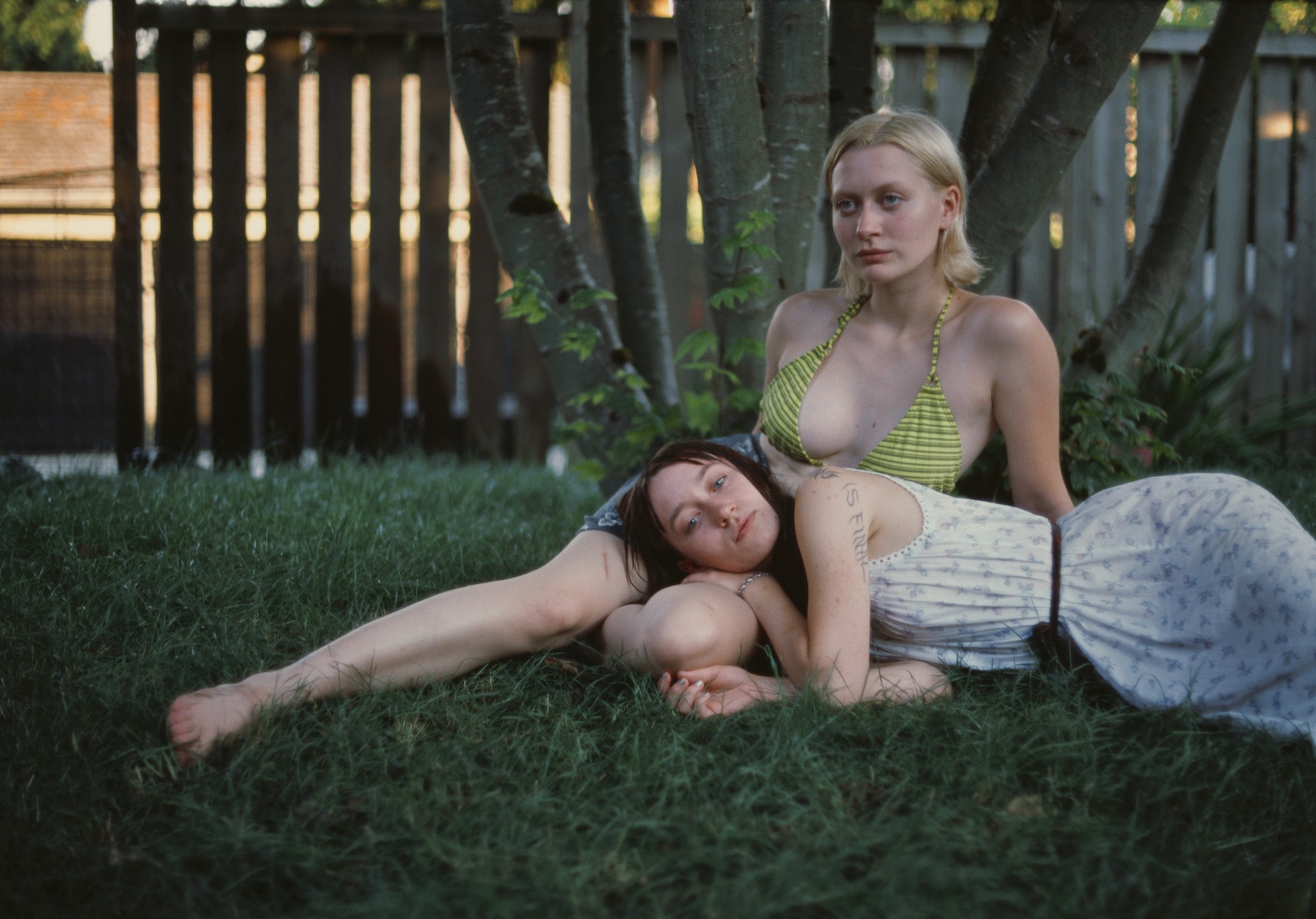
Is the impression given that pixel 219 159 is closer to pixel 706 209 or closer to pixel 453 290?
pixel 453 290

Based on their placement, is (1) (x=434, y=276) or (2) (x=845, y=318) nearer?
(2) (x=845, y=318)

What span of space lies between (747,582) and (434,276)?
3281 millimetres

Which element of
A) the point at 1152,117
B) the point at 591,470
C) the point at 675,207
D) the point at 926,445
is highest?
the point at 1152,117

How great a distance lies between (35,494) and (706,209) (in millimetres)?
2275

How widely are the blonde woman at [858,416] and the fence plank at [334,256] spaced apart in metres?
2.88

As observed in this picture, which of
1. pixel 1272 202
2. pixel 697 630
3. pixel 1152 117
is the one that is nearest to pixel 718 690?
pixel 697 630

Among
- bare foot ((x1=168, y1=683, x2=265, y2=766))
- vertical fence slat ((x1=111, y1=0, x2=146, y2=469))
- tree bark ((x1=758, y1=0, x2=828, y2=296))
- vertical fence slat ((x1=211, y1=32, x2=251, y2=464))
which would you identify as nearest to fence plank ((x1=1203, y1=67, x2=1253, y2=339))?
tree bark ((x1=758, y1=0, x2=828, y2=296))

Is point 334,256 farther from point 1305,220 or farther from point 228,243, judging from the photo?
point 1305,220

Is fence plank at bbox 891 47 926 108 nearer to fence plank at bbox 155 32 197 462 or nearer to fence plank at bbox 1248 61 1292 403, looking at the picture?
fence plank at bbox 1248 61 1292 403

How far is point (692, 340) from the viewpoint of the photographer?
9.13 feet

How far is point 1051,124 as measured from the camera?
2.81 metres

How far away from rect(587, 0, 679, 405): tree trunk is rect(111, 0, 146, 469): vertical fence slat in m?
2.34

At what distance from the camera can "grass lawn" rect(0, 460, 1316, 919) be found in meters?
1.30

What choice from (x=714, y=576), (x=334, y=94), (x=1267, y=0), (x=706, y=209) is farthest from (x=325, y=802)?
(x=334, y=94)
